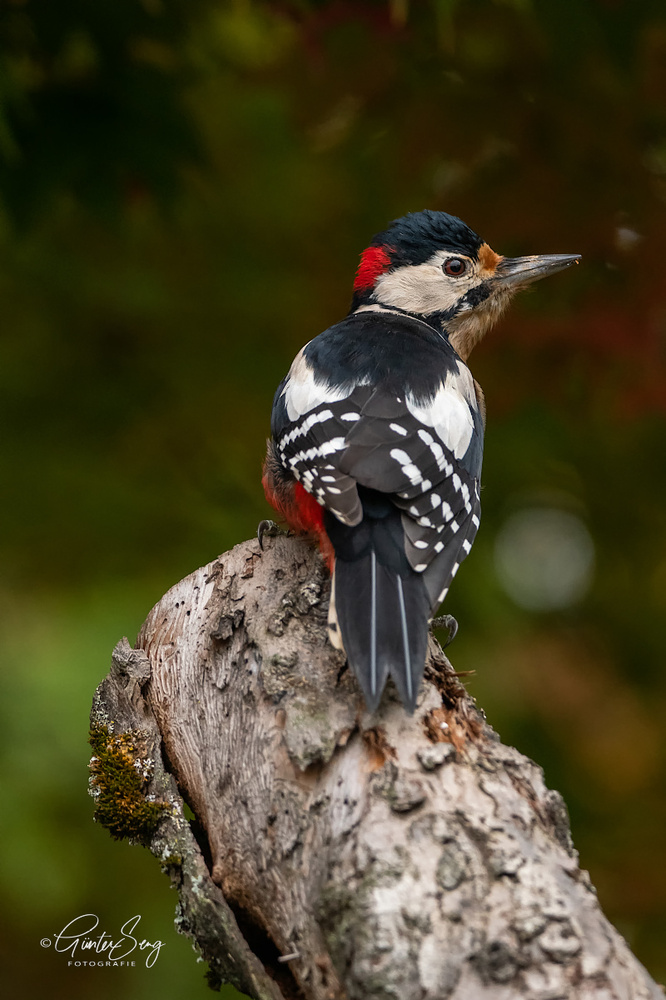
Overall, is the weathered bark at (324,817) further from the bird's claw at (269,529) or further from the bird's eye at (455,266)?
the bird's eye at (455,266)

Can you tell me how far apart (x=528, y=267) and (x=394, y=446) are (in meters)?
1.44

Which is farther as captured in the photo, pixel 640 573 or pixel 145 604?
pixel 640 573

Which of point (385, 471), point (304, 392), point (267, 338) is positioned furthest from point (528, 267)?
point (385, 471)

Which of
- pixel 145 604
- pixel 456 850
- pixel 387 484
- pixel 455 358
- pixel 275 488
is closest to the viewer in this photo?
pixel 456 850

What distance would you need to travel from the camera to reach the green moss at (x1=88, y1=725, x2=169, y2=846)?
2152 millimetres

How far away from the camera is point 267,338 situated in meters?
3.65

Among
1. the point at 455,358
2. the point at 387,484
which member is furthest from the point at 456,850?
the point at 455,358

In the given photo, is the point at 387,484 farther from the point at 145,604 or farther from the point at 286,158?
the point at 286,158

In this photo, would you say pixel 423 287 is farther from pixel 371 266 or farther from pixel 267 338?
pixel 267 338

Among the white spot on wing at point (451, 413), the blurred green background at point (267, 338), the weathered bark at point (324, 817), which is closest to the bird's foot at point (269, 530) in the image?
the weathered bark at point (324, 817)

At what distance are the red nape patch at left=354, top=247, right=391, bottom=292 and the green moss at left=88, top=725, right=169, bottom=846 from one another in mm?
2066

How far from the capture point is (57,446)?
345cm

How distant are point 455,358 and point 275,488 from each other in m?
0.77

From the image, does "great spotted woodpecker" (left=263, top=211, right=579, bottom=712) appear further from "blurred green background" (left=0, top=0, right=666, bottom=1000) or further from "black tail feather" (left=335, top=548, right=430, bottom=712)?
"blurred green background" (left=0, top=0, right=666, bottom=1000)
